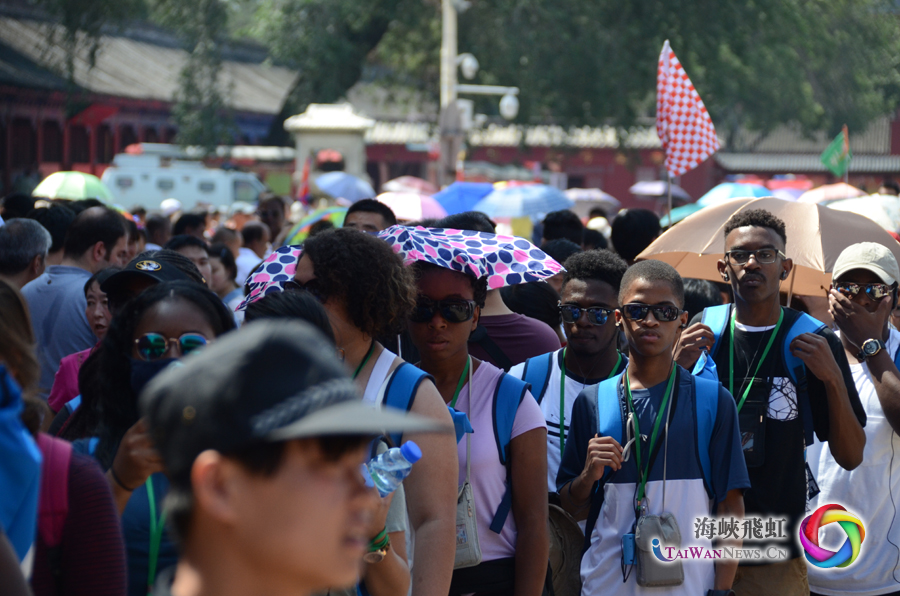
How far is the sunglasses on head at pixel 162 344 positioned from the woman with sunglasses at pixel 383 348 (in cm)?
44

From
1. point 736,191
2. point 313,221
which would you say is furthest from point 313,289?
point 736,191

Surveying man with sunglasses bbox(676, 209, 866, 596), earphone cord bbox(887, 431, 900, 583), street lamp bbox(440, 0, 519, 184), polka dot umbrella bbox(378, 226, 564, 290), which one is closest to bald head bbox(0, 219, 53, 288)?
polka dot umbrella bbox(378, 226, 564, 290)

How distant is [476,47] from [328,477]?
2578cm

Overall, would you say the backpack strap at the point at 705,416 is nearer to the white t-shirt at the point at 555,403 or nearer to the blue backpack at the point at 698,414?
the blue backpack at the point at 698,414

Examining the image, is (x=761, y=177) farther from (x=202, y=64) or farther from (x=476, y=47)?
(x=202, y=64)

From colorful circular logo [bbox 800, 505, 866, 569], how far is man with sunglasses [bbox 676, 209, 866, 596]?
0.71 ft

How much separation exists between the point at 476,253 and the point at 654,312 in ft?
2.19

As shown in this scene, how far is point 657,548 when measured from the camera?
3336 millimetres

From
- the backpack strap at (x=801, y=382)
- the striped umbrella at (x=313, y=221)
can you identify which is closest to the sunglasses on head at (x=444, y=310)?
the backpack strap at (x=801, y=382)

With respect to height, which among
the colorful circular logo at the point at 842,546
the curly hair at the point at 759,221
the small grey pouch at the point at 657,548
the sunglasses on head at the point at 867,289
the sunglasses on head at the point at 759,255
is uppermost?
the curly hair at the point at 759,221

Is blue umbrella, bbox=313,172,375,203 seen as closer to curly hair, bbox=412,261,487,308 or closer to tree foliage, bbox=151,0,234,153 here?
tree foliage, bbox=151,0,234,153

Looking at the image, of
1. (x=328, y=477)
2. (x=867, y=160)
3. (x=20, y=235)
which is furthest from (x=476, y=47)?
(x=867, y=160)

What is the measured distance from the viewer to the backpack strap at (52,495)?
1991 millimetres

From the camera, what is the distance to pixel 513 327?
468 cm
